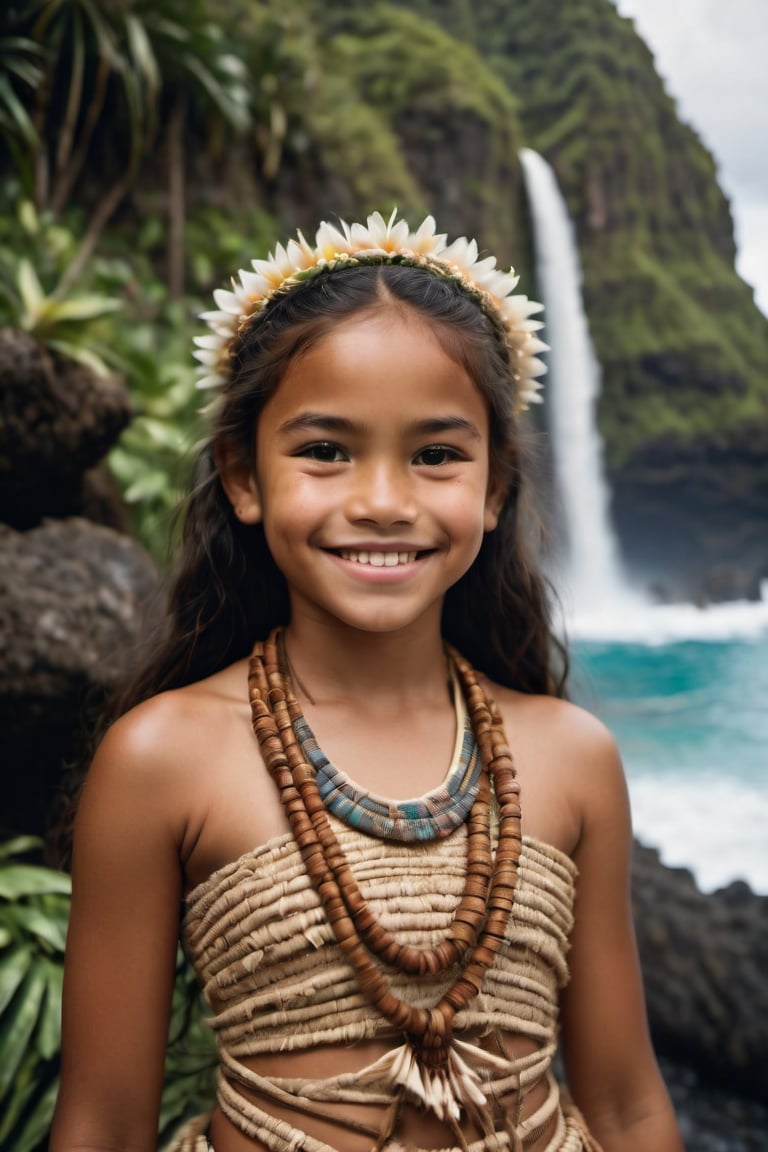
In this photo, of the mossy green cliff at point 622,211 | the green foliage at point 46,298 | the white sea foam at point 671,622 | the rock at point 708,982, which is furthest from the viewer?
the mossy green cliff at point 622,211

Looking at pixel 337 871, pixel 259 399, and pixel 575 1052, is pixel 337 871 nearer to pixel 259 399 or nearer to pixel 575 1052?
pixel 575 1052

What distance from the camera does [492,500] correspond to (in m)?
1.60

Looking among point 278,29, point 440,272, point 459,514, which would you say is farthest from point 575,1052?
point 278,29

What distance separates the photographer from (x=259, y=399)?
1490mm

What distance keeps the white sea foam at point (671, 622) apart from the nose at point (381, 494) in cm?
1135

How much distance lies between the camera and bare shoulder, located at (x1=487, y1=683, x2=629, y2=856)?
1.49 m

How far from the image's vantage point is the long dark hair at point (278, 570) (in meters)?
1.44

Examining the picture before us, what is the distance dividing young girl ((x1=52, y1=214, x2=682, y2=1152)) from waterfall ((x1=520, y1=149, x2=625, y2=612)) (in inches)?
572

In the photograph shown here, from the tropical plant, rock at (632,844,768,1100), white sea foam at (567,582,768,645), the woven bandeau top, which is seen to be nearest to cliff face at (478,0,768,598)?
white sea foam at (567,582,768,645)

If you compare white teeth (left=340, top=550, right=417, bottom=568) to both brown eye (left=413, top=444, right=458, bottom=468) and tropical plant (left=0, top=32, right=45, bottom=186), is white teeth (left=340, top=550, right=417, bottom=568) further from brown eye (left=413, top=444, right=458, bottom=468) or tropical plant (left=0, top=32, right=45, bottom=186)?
tropical plant (left=0, top=32, right=45, bottom=186)

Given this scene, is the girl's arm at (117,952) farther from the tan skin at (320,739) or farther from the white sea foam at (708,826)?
the white sea foam at (708,826)

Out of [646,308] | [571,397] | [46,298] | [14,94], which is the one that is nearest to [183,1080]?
[46,298]

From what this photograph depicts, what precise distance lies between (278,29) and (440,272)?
27.2 feet

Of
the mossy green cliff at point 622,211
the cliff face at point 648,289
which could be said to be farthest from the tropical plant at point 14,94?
the cliff face at point 648,289
